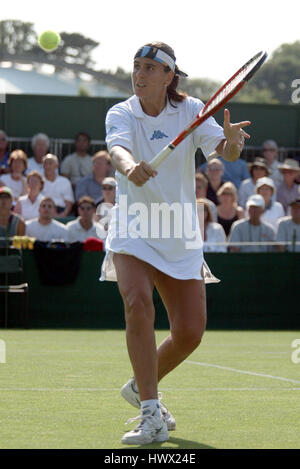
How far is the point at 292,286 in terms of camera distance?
14297 millimetres

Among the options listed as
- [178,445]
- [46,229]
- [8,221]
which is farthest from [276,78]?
[178,445]

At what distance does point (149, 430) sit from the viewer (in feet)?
16.6

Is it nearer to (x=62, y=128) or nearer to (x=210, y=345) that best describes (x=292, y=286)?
(x=210, y=345)

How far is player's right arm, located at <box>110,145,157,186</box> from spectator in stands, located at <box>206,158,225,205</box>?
32.5ft

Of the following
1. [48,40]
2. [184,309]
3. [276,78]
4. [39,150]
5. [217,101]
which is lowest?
[184,309]

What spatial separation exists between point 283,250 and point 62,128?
5631mm

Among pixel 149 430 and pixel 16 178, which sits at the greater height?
pixel 16 178

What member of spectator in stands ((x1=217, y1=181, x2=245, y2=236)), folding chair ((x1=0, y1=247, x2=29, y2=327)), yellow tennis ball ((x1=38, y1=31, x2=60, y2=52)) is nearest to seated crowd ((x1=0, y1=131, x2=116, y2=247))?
folding chair ((x1=0, y1=247, x2=29, y2=327))

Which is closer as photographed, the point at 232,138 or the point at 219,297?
the point at 232,138

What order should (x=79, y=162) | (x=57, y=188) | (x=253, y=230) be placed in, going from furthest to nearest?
(x=79, y=162) < (x=57, y=188) < (x=253, y=230)

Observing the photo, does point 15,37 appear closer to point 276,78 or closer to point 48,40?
point 48,40

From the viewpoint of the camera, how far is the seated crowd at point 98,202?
44.6 ft

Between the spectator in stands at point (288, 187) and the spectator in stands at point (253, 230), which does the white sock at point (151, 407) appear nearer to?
the spectator in stands at point (253, 230)

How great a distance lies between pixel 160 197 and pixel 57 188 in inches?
365
